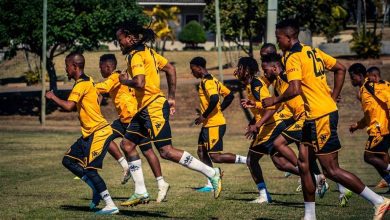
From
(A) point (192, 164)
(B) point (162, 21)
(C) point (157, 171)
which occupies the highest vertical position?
(A) point (192, 164)

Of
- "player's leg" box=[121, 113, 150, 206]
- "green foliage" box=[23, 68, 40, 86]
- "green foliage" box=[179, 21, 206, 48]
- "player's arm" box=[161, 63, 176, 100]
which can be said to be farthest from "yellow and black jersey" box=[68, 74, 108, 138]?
"green foliage" box=[179, 21, 206, 48]

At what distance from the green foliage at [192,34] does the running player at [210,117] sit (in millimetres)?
51629

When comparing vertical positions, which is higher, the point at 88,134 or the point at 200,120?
the point at 88,134

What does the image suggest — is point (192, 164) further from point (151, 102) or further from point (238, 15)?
point (238, 15)

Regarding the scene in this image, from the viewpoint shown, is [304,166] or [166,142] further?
[166,142]

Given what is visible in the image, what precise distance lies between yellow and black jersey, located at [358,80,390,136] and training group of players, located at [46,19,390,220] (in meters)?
0.02

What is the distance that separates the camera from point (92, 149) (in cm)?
1245

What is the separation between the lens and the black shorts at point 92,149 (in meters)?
12.4

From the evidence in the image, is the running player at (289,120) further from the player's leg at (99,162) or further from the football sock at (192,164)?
the player's leg at (99,162)

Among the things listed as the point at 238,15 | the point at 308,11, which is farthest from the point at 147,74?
the point at 308,11

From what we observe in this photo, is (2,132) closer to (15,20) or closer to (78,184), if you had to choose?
(15,20)

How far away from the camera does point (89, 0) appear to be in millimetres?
40875

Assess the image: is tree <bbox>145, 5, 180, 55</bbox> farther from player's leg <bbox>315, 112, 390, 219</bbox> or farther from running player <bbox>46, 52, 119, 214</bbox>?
player's leg <bbox>315, 112, 390, 219</bbox>

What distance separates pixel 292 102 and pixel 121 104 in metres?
3.27
